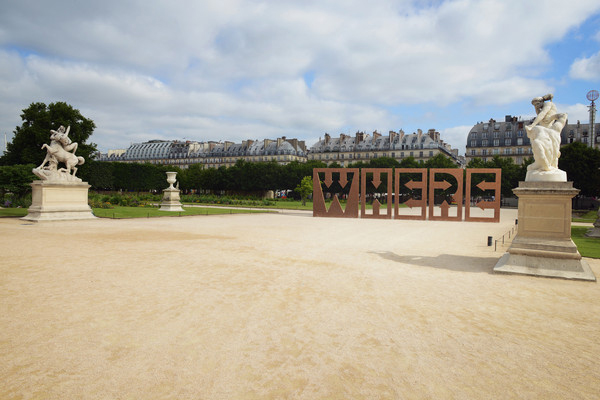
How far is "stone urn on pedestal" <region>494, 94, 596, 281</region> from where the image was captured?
28.7ft

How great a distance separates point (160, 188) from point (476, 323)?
225 feet

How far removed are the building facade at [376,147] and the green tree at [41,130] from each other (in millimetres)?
58191

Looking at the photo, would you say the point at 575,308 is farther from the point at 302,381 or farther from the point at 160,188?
the point at 160,188

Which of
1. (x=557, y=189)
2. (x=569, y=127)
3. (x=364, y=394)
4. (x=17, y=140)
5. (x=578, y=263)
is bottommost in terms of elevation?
(x=364, y=394)

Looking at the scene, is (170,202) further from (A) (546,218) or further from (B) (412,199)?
(A) (546,218)

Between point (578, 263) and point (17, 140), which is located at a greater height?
point (17, 140)

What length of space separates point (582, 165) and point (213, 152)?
8813 centimetres

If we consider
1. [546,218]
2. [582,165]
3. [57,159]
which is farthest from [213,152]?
[546,218]

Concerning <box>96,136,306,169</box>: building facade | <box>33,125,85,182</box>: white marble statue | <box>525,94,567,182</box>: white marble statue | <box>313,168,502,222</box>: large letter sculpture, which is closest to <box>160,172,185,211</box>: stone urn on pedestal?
<box>33,125,85,182</box>: white marble statue

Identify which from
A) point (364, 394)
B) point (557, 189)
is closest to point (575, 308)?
point (557, 189)

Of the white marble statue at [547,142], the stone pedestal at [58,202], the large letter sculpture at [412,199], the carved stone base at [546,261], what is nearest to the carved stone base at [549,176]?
the white marble statue at [547,142]

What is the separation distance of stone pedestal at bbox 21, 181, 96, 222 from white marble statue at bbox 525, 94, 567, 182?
22.7m

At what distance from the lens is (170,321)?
534 centimetres

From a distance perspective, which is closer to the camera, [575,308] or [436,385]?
[436,385]
